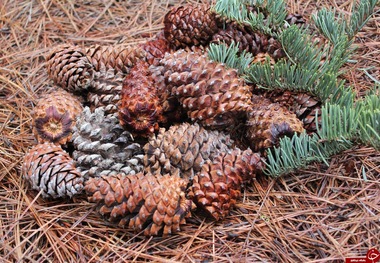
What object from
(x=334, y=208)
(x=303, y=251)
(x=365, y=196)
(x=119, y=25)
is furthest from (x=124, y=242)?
(x=119, y=25)

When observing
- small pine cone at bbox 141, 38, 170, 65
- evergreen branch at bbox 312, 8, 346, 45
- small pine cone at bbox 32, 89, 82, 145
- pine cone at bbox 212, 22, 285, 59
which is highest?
evergreen branch at bbox 312, 8, 346, 45

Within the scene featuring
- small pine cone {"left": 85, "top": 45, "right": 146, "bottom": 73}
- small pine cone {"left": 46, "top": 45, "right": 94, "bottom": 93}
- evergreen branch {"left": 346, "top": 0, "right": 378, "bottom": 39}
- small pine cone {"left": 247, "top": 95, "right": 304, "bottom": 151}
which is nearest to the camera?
evergreen branch {"left": 346, "top": 0, "right": 378, "bottom": 39}

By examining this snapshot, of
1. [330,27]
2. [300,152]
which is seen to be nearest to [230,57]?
[330,27]

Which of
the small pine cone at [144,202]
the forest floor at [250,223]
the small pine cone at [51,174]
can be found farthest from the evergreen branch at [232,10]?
the small pine cone at [51,174]

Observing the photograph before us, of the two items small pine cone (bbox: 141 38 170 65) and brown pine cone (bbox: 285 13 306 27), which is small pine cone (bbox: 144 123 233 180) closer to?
small pine cone (bbox: 141 38 170 65)

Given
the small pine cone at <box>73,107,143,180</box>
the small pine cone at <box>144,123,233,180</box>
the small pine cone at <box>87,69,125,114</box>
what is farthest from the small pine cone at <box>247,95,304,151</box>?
the small pine cone at <box>87,69,125,114</box>

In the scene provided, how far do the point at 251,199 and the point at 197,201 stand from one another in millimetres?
246

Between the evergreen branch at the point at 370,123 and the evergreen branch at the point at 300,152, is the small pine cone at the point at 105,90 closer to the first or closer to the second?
the evergreen branch at the point at 300,152

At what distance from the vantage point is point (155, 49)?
6.82 ft

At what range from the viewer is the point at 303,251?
146cm

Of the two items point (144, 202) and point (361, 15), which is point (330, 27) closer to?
point (361, 15)

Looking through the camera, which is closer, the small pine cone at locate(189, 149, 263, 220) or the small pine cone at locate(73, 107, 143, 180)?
the small pine cone at locate(189, 149, 263, 220)

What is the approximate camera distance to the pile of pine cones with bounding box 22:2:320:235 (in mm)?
1551

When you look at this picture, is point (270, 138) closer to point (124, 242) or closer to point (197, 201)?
point (197, 201)
